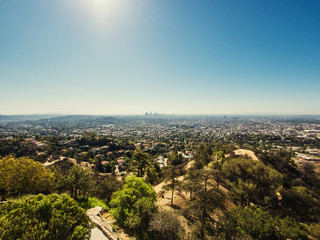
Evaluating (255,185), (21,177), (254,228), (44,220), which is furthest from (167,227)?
(21,177)

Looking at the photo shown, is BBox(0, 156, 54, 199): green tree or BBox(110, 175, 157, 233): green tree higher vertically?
BBox(0, 156, 54, 199): green tree

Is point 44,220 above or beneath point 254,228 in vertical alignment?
above

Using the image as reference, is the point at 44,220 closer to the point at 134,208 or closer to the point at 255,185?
the point at 134,208

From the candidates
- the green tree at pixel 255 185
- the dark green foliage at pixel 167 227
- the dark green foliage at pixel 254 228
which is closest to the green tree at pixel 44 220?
the dark green foliage at pixel 167 227

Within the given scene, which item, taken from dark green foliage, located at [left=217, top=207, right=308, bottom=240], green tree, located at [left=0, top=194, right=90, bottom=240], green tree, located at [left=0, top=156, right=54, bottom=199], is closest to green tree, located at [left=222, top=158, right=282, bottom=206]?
dark green foliage, located at [left=217, top=207, right=308, bottom=240]

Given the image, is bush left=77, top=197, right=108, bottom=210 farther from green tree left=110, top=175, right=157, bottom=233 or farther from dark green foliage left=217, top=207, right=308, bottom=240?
dark green foliage left=217, top=207, right=308, bottom=240

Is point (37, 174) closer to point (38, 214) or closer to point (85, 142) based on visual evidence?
point (38, 214)

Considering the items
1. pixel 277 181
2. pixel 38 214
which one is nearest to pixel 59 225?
pixel 38 214

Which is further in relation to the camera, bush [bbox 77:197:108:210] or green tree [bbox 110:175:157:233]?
bush [bbox 77:197:108:210]
